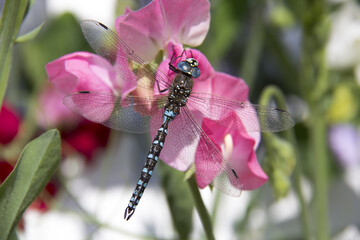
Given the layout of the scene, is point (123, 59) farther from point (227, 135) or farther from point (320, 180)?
point (320, 180)

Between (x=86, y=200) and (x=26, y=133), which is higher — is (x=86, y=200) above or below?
below

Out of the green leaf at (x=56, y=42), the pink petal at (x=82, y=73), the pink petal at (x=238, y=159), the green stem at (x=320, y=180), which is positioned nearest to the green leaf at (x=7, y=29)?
the pink petal at (x=82, y=73)

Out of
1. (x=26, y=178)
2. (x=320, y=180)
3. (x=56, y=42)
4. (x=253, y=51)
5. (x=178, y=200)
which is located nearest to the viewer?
(x=26, y=178)

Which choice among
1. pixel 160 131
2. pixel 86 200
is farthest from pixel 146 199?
pixel 160 131

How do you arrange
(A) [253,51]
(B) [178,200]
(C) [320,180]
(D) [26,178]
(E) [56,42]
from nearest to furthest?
(D) [26,178] < (B) [178,200] < (C) [320,180] < (A) [253,51] < (E) [56,42]

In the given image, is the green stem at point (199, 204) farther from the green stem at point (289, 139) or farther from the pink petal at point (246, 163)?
the green stem at point (289, 139)

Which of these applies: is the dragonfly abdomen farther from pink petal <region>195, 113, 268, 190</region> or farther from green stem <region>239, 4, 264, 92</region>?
green stem <region>239, 4, 264, 92</region>

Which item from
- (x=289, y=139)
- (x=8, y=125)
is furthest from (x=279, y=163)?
(x=8, y=125)

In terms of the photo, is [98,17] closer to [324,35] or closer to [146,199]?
[146,199]
